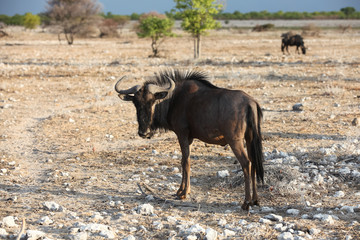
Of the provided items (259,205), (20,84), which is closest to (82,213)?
(259,205)

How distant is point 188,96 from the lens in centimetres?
584

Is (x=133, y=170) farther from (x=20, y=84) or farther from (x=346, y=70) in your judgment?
(x=346, y=70)

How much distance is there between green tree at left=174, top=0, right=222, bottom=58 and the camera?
24.4 m

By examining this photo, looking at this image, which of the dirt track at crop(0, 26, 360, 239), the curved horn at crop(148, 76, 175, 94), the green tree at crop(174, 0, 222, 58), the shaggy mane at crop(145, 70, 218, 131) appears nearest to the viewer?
the dirt track at crop(0, 26, 360, 239)

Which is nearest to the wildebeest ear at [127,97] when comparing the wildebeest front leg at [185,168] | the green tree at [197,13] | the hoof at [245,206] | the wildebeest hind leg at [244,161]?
the wildebeest front leg at [185,168]

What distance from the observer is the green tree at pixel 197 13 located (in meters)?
→ 24.4

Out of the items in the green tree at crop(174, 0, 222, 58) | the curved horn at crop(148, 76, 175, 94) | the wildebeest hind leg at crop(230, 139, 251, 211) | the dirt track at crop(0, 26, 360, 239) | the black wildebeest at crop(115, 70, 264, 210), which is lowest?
the dirt track at crop(0, 26, 360, 239)

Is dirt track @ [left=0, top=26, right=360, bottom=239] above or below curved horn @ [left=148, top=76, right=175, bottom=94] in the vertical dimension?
below

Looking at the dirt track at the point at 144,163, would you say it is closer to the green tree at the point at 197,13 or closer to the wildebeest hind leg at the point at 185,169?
the wildebeest hind leg at the point at 185,169

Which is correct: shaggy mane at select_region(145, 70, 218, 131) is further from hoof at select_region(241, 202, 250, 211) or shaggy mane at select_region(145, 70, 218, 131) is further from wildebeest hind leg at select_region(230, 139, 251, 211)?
hoof at select_region(241, 202, 250, 211)

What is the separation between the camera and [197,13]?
977 inches

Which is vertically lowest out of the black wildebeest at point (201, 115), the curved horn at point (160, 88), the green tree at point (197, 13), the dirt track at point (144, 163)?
the dirt track at point (144, 163)

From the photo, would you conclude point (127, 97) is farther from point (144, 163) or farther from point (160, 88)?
point (144, 163)

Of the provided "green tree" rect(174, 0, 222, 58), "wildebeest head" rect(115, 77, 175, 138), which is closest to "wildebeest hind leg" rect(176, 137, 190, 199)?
"wildebeest head" rect(115, 77, 175, 138)
